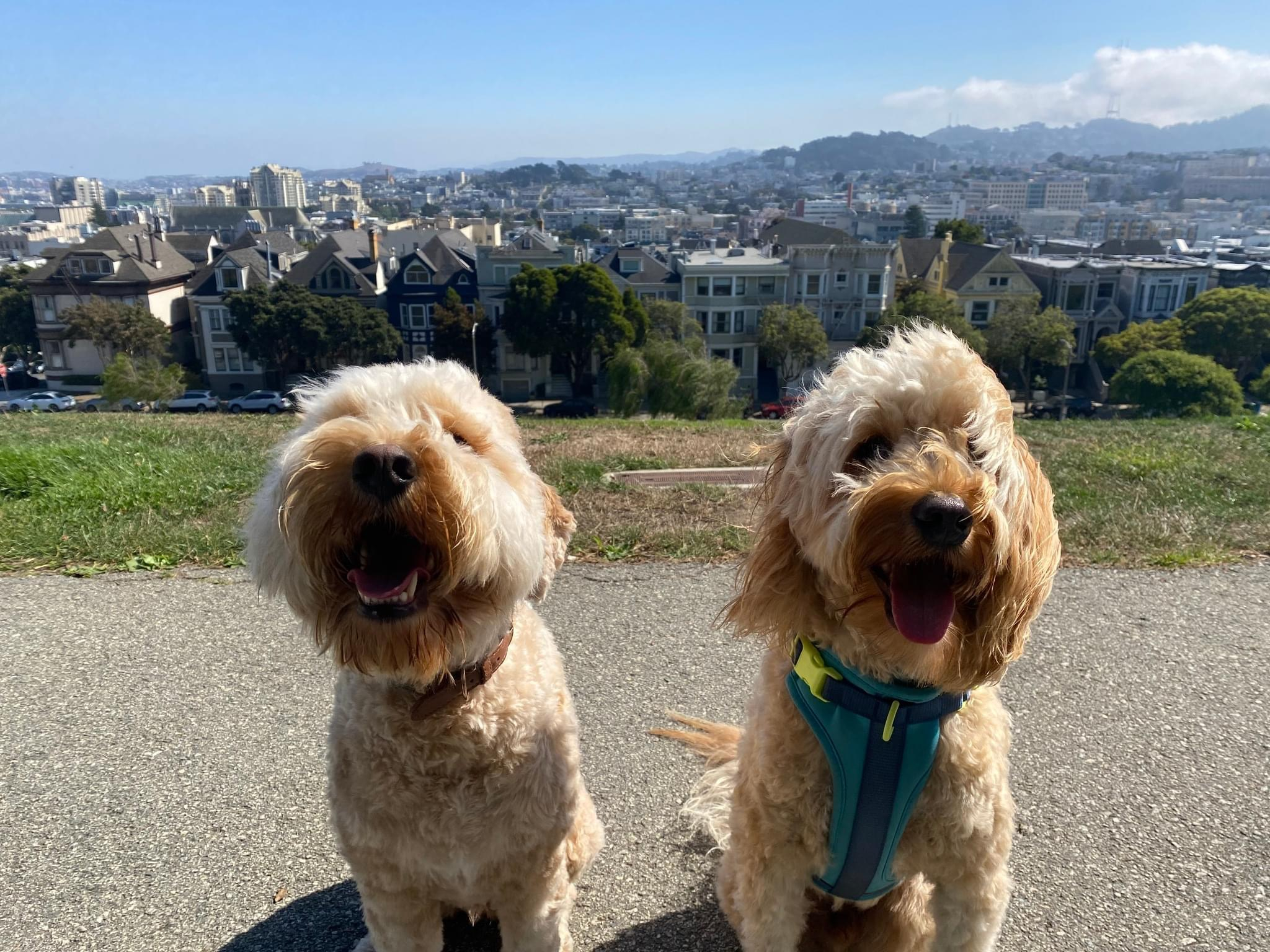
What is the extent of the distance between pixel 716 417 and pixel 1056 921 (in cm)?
2444

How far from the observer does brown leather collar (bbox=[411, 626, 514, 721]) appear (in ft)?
7.13

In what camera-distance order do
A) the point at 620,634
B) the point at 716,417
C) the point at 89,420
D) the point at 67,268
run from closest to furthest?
the point at 620,634 < the point at 89,420 < the point at 716,417 < the point at 67,268

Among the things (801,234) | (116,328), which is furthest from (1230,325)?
(116,328)

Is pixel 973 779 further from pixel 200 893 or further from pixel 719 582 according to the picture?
pixel 719 582

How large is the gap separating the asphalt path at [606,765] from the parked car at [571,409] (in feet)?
94.2

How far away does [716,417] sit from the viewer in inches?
1059

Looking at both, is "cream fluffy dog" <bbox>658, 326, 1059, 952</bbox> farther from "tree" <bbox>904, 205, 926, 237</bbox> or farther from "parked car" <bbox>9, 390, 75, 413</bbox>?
"tree" <bbox>904, 205, 926, 237</bbox>

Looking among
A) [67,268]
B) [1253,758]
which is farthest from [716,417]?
[67,268]

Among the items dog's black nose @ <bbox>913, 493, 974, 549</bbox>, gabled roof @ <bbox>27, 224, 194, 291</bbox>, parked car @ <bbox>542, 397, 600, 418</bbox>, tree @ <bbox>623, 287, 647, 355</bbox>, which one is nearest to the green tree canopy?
parked car @ <bbox>542, 397, 600, 418</bbox>

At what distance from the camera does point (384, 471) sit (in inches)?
71.9

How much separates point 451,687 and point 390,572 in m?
0.40

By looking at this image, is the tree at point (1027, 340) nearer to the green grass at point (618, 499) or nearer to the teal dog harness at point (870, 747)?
the green grass at point (618, 499)

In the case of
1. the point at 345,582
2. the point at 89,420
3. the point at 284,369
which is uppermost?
the point at 345,582

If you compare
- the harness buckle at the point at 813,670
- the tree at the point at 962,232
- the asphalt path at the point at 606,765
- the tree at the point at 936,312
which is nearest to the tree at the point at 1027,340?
the tree at the point at 936,312
